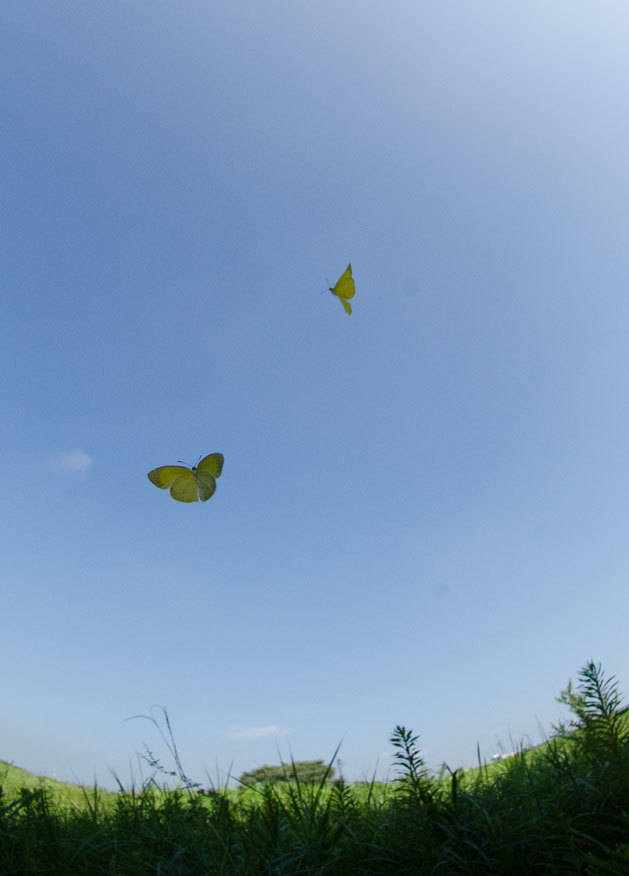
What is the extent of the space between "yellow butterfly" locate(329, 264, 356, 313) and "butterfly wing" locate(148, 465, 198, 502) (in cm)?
213

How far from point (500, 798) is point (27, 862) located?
2097 mm

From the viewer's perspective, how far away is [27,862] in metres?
2.42

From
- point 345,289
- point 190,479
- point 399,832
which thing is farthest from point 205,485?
point 399,832

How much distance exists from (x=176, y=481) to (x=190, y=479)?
13 centimetres

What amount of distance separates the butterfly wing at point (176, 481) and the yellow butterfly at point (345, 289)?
2.13 metres

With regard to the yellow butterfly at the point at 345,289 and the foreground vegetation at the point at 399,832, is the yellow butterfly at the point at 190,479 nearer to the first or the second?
the yellow butterfly at the point at 345,289

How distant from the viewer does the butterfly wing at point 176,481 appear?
4.93 metres

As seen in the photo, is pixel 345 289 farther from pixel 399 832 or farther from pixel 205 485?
pixel 399 832

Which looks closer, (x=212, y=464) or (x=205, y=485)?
(x=212, y=464)

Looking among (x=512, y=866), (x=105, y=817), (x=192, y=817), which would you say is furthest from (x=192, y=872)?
(x=512, y=866)

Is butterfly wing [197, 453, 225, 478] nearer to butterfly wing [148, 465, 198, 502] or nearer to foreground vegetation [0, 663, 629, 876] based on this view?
butterfly wing [148, 465, 198, 502]

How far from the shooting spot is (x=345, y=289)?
5672mm

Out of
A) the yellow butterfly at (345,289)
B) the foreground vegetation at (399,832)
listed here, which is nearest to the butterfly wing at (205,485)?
the yellow butterfly at (345,289)

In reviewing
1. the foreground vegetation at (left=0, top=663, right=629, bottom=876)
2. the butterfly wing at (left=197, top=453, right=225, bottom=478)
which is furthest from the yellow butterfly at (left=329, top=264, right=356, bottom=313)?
the foreground vegetation at (left=0, top=663, right=629, bottom=876)
